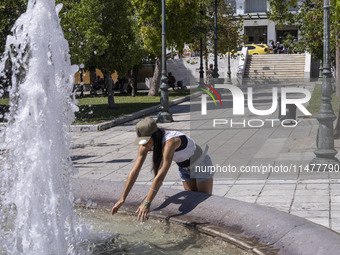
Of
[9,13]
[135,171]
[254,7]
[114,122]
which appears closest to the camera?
[135,171]

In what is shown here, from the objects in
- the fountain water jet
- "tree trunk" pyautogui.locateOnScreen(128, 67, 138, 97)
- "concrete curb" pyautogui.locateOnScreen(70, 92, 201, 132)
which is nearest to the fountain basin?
the fountain water jet

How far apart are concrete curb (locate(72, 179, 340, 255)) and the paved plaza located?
→ 3.36 feet

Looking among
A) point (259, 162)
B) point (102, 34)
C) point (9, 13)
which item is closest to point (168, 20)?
point (102, 34)

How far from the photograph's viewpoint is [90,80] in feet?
150

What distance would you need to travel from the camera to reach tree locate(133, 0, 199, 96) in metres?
24.6

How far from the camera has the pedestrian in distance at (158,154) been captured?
5887mm

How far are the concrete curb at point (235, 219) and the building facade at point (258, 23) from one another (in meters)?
54.0

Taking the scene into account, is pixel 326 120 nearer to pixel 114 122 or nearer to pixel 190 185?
pixel 190 185

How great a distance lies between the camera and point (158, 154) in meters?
6.11

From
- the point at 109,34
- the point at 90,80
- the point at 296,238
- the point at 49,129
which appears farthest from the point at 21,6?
the point at 90,80

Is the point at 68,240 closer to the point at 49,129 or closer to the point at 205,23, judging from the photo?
the point at 49,129

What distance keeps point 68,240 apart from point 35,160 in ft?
3.18

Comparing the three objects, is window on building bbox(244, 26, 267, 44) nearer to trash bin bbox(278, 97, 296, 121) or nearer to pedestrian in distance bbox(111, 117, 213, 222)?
trash bin bbox(278, 97, 296, 121)

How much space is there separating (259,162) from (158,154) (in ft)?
17.8
